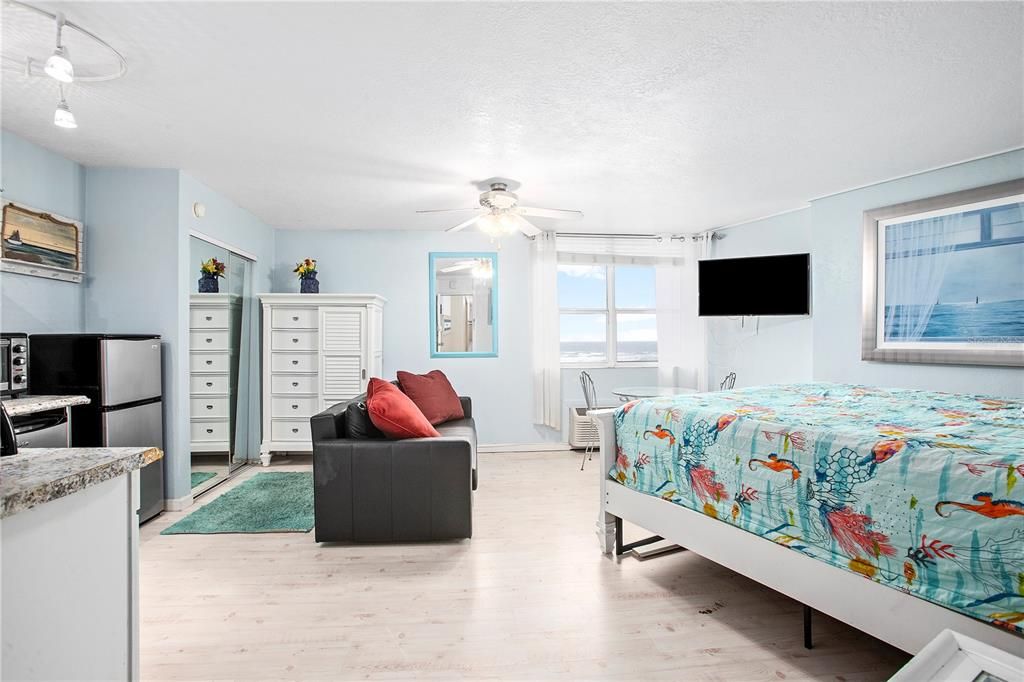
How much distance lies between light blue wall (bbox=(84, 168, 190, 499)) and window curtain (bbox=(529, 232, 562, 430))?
3254mm

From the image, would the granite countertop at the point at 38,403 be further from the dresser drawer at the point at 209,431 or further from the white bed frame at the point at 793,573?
the white bed frame at the point at 793,573

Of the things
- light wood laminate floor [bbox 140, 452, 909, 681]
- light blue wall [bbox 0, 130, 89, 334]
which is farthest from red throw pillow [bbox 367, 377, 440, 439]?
light blue wall [bbox 0, 130, 89, 334]

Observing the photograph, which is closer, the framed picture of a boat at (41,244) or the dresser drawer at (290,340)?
the framed picture of a boat at (41,244)

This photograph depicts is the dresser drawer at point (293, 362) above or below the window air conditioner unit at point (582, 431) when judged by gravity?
above

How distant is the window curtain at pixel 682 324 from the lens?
5.56 meters

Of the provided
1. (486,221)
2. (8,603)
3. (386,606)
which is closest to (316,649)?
→ (386,606)

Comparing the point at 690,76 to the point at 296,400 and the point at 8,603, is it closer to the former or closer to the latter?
the point at 8,603

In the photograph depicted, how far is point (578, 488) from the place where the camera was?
4059 mm

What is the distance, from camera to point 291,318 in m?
4.79

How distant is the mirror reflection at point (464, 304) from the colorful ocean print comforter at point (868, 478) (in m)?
2.97

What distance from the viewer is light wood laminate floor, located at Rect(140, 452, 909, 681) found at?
1845 millimetres

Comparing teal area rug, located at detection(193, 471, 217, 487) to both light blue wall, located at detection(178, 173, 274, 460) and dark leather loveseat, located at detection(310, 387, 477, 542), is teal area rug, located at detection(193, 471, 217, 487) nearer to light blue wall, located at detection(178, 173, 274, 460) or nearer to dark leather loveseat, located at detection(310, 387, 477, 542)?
light blue wall, located at detection(178, 173, 274, 460)

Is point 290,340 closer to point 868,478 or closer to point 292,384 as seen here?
point 292,384

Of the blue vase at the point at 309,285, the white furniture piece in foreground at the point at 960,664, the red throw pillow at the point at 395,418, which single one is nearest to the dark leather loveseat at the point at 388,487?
Result: the red throw pillow at the point at 395,418
